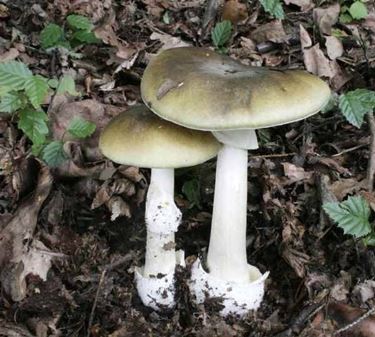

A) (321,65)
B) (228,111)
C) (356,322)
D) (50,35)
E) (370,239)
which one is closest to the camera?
(228,111)

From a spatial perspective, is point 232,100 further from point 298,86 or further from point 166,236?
point 166,236

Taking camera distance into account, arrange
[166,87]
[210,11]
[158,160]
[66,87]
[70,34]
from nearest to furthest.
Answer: [166,87] < [158,160] < [66,87] < [70,34] < [210,11]

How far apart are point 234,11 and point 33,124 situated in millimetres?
2863

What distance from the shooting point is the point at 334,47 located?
501 cm

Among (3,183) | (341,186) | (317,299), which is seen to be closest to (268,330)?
(317,299)

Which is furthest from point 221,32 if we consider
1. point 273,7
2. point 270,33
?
point 270,33

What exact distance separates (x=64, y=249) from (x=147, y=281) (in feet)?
2.18

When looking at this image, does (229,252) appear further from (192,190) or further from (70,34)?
(70,34)

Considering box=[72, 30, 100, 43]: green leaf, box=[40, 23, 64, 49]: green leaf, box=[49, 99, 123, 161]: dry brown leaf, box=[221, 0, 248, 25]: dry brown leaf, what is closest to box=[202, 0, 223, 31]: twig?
box=[221, 0, 248, 25]: dry brown leaf

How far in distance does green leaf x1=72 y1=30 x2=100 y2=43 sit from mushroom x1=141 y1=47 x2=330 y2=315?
7.40ft

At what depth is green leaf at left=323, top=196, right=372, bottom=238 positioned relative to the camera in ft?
10.5

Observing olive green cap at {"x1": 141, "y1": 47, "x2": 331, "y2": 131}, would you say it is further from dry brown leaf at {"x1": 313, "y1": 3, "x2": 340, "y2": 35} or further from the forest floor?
dry brown leaf at {"x1": 313, "y1": 3, "x2": 340, "y2": 35}

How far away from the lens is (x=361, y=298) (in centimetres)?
319

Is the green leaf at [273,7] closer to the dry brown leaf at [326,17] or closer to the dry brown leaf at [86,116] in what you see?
the dry brown leaf at [326,17]
